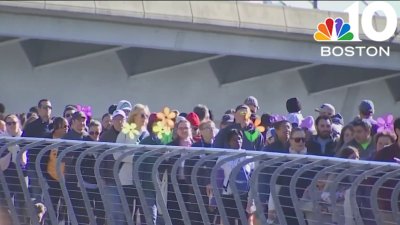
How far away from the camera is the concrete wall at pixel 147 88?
1145 inches

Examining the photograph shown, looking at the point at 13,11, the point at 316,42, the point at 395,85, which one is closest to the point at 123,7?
the point at 13,11

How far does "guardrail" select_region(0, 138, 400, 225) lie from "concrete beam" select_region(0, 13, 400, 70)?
16.8m

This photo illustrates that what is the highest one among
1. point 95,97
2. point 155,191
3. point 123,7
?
point 123,7

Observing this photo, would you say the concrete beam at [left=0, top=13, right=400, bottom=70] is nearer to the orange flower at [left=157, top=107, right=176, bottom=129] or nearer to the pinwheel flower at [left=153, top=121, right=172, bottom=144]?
the orange flower at [left=157, top=107, right=176, bottom=129]

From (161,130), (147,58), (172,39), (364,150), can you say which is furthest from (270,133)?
(147,58)

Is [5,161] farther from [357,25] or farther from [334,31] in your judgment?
[334,31]

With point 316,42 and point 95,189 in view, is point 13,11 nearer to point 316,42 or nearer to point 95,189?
point 316,42

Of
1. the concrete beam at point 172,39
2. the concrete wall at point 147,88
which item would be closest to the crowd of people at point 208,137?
the concrete beam at point 172,39

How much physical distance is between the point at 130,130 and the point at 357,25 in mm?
17865

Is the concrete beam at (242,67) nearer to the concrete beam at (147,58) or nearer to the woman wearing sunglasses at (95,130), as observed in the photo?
the concrete beam at (147,58)

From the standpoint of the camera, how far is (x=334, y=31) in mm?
31047

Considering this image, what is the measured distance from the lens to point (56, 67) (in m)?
29.5

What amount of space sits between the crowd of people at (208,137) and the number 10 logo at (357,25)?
14.6 m

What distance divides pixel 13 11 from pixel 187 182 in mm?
17827
